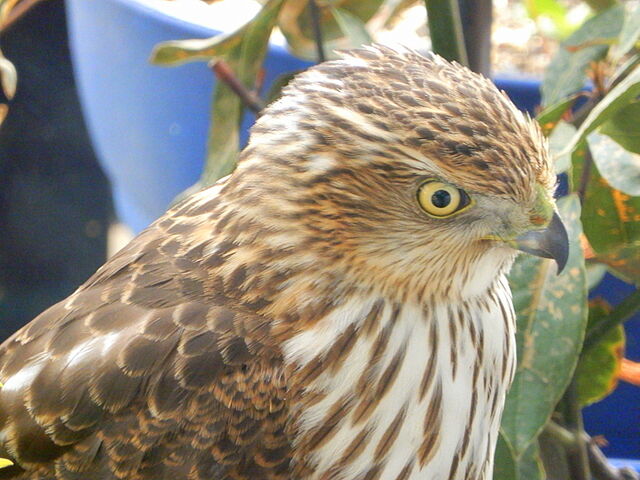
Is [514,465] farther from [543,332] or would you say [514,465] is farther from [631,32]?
[631,32]

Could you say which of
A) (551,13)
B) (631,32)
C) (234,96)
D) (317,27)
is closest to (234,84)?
(234,96)

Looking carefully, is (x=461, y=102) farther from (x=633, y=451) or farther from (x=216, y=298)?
(x=633, y=451)

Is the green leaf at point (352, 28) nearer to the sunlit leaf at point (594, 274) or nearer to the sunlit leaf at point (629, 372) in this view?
the sunlit leaf at point (594, 274)

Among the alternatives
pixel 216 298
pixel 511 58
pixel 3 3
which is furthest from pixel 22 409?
pixel 511 58

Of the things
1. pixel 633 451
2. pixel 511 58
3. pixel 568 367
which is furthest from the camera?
pixel 511 58

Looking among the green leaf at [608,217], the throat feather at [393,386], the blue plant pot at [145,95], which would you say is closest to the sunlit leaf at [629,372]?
the green leaf at [608,217]
